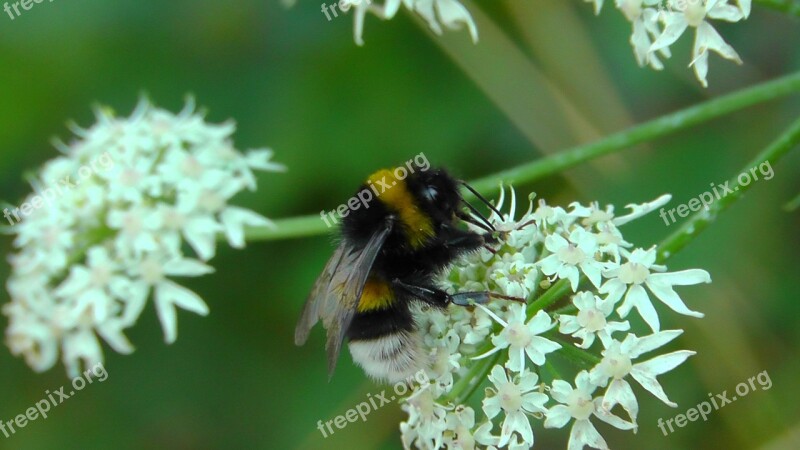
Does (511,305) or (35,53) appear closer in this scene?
(511,305)

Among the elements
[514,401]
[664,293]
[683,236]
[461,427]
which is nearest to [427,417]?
[461,427]

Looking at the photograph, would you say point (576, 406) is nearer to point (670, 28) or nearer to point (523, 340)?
point (523, 340)

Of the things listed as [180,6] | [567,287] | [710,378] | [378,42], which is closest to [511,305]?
[567,287]

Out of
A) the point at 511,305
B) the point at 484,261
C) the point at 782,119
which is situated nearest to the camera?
the point at 511,305

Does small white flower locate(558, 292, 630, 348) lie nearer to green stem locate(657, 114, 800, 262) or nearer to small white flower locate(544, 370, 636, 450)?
small white flower locate(544, 370, 636, 450)

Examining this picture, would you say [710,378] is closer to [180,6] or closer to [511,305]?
[511,305]

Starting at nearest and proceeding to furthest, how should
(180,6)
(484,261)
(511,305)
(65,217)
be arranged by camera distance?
(511,305), (484,261), (65,217), (180,6)
